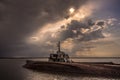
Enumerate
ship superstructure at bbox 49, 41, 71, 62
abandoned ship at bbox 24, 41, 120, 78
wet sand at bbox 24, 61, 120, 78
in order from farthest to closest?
ship superstructure at bbox 49, 41, 71, 62 → abandoned ship at bbox 24, 41, 120, 78 → wet sand at bbox 24, 61, 120, 78

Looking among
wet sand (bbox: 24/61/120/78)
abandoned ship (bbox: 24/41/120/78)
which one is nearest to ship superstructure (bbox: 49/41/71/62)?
abandoned ship (bbox: 24/41/120/78)

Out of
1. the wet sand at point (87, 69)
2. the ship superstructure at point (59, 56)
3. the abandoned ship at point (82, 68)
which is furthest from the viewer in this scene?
the ship superstructure at point (59, 56)

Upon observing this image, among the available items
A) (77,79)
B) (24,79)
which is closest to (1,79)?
(24,79)

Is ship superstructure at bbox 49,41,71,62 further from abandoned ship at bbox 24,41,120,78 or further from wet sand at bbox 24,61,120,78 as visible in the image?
wet sand at bbox 24,61,120,78

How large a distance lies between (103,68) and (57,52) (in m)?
25.6

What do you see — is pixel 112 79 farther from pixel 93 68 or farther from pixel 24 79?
pixel 24 79

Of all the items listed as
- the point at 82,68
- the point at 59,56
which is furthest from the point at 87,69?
the point at 59,56

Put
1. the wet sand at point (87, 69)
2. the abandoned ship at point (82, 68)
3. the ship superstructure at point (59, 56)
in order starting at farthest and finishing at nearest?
1. the ship superstructure at point (59, 56)
2. the abandoned ship at point (82, 68)
3. the wet sand at point (87, 69)

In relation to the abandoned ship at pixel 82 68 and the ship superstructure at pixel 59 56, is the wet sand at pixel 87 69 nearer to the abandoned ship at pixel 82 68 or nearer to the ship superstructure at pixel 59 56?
the abandoned ship at pixel 82 68

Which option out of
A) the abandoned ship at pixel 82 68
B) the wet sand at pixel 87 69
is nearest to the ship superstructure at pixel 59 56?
the abandoned ship at pixel 82 68

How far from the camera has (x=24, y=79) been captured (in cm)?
4859

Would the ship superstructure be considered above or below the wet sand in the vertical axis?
above

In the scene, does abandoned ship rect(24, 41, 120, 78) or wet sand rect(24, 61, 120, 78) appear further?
abandoned ship rect(24, 41, 120, 78)

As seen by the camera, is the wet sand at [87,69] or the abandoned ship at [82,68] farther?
the abandoned ship at [82,68]
